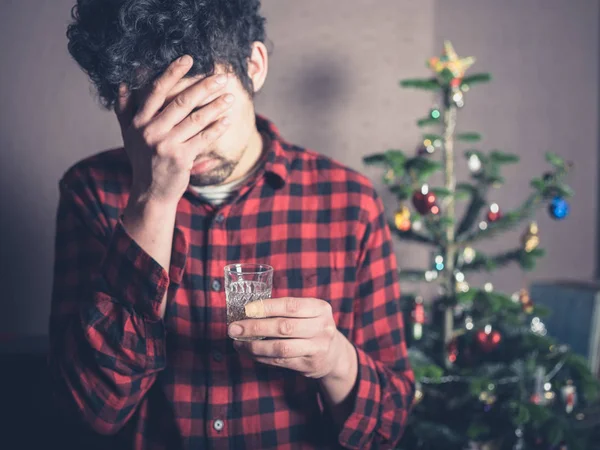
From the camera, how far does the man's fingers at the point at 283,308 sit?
2.75ft

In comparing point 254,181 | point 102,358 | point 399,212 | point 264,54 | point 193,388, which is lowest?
point 193,388

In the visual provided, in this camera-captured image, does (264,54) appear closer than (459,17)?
Yes

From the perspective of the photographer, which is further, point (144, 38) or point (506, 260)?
point (506, 260)

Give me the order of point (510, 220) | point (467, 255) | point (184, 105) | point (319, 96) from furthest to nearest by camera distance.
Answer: point (319, 96), point (467, 255), point (510, 220), point (184, 105)

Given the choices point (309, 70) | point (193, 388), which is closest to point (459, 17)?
point (309, 70)

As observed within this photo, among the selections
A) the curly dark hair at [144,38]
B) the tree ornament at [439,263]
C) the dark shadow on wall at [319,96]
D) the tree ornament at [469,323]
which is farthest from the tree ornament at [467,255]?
the curly dark hair at [144,38]

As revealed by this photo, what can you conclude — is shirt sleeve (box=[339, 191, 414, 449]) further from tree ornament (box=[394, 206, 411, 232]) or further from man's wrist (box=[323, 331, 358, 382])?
tree ornament (box=[394, 206, 411, 232])

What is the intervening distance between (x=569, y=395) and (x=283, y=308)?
5.08ft

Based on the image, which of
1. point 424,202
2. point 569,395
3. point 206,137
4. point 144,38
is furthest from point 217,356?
point 569,395

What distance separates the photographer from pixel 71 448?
Result: 53.4 inches

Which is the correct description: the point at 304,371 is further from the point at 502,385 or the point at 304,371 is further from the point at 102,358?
the point at 502,385

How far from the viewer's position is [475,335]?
1883mm

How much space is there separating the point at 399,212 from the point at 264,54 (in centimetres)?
89

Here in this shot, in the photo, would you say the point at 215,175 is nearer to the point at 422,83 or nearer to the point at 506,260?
the point at 422,83
